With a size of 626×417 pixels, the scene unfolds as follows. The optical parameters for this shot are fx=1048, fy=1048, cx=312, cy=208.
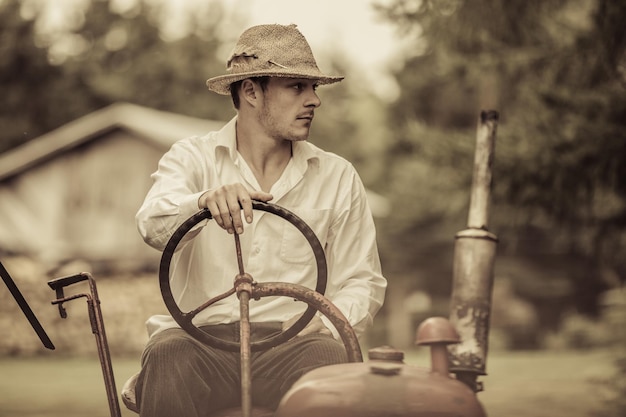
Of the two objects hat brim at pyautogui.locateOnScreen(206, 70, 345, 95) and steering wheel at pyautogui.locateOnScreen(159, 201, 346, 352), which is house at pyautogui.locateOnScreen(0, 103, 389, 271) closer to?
hat brim at pyautogui.locateOnScreen(206, 70, 345, 95)

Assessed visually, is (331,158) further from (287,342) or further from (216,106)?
(216,106)

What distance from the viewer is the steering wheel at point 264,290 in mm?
2461

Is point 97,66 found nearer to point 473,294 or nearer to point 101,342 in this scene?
point 473,294

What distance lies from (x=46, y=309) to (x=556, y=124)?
12.0 metres

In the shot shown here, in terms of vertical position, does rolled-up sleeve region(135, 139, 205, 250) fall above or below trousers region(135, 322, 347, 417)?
above

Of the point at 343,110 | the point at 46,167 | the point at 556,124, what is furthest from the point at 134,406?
the point at 343,110

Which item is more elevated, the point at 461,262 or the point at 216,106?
the point at 216,106

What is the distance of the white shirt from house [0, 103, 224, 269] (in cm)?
1758

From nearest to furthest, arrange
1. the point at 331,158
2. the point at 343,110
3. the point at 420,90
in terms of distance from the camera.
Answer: the point at 331,158 < the point at 420,90 < the point at 343,110

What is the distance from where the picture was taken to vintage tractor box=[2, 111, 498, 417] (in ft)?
6.78

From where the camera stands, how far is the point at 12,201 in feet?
69.1

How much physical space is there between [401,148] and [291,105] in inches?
1029

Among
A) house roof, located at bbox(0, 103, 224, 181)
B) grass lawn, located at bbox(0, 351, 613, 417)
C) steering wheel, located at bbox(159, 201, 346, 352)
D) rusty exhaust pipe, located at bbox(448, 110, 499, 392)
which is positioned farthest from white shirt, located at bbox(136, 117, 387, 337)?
house roof, located at bbox(0, 103, 224, 181)

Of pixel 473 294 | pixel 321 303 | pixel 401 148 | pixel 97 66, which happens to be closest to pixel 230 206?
pixel 321 303
